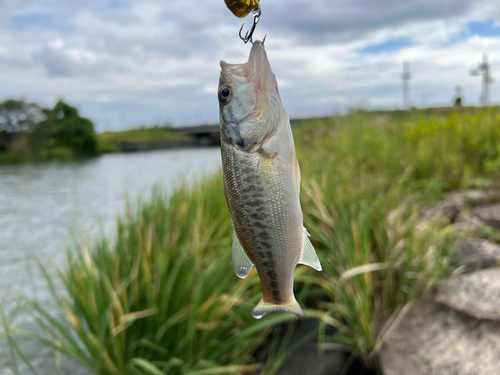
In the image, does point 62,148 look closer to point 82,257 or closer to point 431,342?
point 82,257

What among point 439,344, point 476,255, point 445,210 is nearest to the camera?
point 439,344

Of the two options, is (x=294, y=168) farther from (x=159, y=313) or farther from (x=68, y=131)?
(x=68, y=131)

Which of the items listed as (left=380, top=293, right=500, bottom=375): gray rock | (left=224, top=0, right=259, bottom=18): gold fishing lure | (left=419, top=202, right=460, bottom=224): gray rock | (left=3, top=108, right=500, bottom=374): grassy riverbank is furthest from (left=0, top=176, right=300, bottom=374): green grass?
(left=419, top=202, right=460, bottom=224): gray rock

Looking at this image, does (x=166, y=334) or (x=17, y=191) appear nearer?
(x=166, y=334)

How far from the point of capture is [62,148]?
101ft

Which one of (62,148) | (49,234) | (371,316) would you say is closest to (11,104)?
(62,148)

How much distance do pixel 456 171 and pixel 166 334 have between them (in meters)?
5.56

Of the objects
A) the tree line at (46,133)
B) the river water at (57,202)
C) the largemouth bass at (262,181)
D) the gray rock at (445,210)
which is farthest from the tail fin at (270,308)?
the tree line at (46,133)

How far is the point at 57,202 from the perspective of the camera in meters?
17.1

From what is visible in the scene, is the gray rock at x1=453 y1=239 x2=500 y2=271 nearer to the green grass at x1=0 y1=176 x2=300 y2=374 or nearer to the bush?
the green grass at x1=0 y1=176 x2=300 y2=374

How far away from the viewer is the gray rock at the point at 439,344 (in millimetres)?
3045

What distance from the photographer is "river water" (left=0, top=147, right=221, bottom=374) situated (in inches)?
239

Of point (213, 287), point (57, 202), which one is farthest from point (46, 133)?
point (213, 287)

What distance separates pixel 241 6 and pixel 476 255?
163 inches
